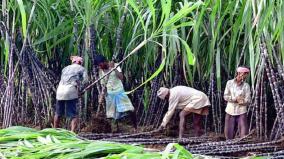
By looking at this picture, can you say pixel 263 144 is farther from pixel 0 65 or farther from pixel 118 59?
pixel 0 65

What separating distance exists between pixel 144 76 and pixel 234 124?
1193 mm

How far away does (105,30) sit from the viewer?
5.40 m

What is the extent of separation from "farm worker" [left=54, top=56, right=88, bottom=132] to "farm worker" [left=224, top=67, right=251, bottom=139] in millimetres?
1312

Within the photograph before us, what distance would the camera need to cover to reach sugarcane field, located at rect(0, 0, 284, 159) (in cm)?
421

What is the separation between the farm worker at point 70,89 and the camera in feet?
16.0

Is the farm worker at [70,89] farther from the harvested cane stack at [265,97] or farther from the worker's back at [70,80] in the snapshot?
the harvested cane stack at [265,97]

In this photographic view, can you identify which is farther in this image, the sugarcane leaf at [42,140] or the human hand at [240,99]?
the human hand at [240,99]

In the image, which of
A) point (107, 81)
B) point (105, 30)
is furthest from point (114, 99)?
point (105, 30)

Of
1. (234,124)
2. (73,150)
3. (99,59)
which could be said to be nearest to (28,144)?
(73,150)

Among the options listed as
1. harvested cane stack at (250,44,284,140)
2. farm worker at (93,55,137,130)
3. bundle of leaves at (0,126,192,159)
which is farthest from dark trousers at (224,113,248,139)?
bundle of leaves at (0,126,192,159)

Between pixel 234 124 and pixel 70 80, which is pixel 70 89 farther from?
pixel 234 124

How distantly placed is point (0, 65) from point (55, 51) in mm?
570

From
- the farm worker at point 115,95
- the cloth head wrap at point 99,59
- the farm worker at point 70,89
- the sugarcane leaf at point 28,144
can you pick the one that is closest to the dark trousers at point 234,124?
the farm worker at point 115,95

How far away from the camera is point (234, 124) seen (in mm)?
4645
